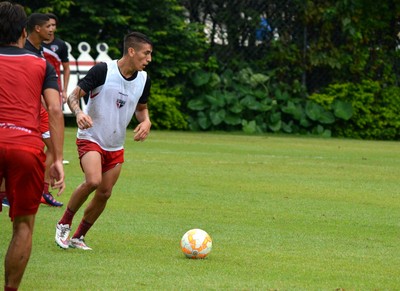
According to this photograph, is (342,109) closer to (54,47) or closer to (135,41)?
(54,47)

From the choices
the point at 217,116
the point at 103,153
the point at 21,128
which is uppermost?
the point at 21,128

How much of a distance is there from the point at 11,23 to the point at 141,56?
9.70 ft

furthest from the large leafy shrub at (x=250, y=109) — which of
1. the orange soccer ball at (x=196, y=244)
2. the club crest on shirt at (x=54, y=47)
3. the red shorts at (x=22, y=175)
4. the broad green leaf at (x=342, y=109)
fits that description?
the red shorts at (x=22, y=175)

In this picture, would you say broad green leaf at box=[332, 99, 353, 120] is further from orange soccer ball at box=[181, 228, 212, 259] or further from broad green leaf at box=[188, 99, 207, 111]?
orange soccer ball at box=[181, 228, 212, 259]

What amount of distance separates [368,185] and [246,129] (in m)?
11.8

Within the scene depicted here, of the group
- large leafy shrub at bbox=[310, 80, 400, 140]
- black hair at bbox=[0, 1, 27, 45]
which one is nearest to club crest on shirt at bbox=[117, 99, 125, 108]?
black hair at bbox=[0, 1, 27, 45]

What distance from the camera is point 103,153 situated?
32.0 feet

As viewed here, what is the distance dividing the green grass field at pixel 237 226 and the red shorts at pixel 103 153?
2.44 ft

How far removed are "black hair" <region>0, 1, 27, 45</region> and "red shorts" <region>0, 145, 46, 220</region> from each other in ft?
2.36

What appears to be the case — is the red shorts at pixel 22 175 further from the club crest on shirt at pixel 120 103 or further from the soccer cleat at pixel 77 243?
the club crest on shirt at pixel 120 103

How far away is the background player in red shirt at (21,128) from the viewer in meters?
6.77

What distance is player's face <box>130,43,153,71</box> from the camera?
31.9 feet

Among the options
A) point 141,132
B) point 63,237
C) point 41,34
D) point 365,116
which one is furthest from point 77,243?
point 365,116

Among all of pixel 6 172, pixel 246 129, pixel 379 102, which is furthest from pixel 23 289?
pixel 379 102
